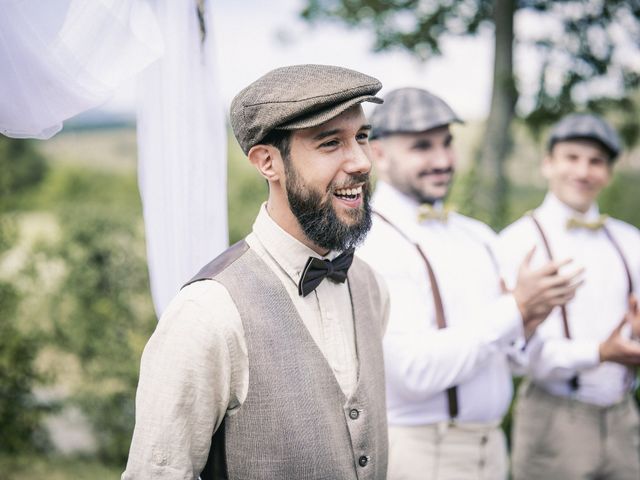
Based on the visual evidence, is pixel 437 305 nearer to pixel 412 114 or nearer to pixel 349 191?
pixel 412 114

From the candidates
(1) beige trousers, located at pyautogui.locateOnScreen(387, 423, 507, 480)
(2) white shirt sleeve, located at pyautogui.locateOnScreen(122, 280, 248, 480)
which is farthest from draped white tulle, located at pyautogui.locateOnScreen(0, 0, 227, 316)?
(1) beige trousers, located at pyautogui.locateOnScreen(387, 423, 507, 480)

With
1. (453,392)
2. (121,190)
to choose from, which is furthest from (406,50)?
(121,190)

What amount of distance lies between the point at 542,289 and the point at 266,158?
1.17 metres

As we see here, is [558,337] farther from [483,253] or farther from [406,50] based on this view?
[406,50]

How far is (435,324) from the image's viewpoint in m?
2.49

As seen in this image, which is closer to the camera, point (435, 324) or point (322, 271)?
point (322, 271)

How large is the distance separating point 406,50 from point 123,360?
11.3 ft

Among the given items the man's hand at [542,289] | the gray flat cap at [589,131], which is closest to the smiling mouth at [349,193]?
the man's hand at [542,289]

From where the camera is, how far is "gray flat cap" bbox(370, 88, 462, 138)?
2605 mm

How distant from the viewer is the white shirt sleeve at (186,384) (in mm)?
1467

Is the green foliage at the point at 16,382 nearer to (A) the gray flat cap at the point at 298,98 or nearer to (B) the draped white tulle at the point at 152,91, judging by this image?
(B) the draped white tulle at the point at 152,91

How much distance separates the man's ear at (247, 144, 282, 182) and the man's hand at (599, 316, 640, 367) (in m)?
1.73

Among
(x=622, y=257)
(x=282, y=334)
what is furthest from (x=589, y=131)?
(x=282, y=334)

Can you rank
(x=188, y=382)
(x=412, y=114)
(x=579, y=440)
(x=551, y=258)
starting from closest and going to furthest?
(x=188, y=382)
(x=412, y=114)
(x=579, y=440)
(x=551, y=258)
